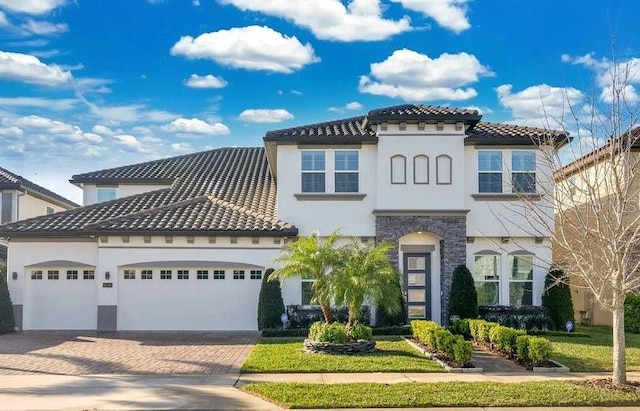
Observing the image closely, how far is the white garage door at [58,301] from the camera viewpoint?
74.6ft

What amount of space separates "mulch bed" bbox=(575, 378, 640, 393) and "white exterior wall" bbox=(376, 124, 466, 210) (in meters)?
10.4

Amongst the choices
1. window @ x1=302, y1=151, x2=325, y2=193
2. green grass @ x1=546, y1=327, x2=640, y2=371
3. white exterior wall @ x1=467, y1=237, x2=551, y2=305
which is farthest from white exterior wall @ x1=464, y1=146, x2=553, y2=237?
window @ x1=302, y1=151, x2=325, y2=193

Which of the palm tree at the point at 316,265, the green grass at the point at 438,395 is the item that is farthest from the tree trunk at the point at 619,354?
the palm tree at the point at 316,265

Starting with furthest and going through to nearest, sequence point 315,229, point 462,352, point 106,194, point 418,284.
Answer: point 106,194 < point 418,284 < point 315,229 < point 462,352

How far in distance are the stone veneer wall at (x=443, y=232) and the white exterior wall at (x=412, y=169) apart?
45 cm

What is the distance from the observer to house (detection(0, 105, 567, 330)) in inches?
877

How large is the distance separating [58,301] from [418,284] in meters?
12.5

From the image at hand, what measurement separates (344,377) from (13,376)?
684 centimetres

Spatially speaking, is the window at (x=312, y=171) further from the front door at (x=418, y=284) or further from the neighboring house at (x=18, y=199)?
the neighboring house at (x=18, y=199)

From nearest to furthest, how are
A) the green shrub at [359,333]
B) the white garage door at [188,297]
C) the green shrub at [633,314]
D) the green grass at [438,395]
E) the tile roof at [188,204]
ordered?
1. the green grass at [438,395]
2. the green shrub at [359,333]
3. the tile roof at [188,204]
4. the white garage door at [188,297]
5. the green shrub at [633,314]

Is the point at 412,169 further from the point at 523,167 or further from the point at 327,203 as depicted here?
the point at 523,167

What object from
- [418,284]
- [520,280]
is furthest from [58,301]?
[520,280]

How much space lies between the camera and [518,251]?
23.2 metres

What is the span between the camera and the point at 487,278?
23297 mm
